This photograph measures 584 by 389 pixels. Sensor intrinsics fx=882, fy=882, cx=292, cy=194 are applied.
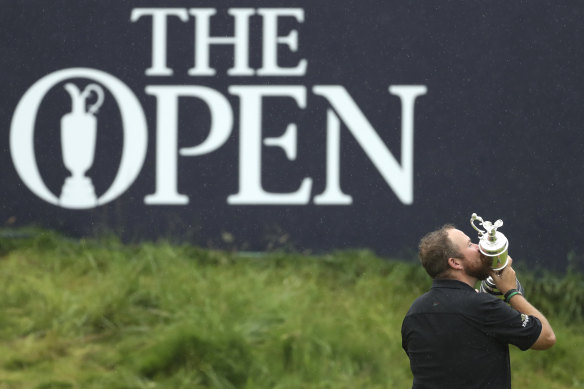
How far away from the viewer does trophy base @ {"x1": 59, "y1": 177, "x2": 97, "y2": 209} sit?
22.9 feet

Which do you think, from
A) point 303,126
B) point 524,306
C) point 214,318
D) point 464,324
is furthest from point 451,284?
point 303,126

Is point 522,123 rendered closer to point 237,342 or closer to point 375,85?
point 375,85

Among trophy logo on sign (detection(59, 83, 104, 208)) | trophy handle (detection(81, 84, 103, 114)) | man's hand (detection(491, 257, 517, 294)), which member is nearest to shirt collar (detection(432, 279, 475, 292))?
man's hand (detection(491, 257, 517, 294))

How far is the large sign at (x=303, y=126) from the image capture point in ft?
22.9

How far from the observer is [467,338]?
3.22m

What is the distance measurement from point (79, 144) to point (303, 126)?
1.78 meters

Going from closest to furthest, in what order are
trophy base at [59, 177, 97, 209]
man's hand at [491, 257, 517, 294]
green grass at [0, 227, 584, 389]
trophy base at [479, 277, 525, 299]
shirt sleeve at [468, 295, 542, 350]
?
shirt sleeve at [468, 295, 542, 350] → man's hand at [491, 257, 517, 294] → trophy base at [479, 277, 525, 299] → green grass at [0, 227, 584, 389] → trophy base at [59, 177, 97, 209]

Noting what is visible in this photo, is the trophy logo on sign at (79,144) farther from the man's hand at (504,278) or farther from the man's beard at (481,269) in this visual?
the man's hand at (504,278)

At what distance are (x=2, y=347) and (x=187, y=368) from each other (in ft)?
3.90

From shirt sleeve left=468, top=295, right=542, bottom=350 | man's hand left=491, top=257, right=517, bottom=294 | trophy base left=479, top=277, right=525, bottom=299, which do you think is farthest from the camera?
trophy base left=479, top=277, right=525, bottom=299

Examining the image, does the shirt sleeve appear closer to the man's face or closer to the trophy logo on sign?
the man's face

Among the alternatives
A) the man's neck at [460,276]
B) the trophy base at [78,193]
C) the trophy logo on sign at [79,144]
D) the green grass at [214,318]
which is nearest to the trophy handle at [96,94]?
the trophy logo on sign at [79,144]

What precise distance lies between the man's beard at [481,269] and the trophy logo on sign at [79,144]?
4242 mm

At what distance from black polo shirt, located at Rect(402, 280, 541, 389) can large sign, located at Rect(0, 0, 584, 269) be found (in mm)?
3665
